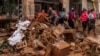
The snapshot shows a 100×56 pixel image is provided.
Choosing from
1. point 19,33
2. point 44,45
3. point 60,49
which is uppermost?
point 19,33

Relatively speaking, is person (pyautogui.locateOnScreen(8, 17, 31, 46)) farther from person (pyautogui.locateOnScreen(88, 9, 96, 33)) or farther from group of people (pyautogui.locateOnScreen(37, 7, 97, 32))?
person (pyautogui.locateOnScreen(88, 9, 96, 33))

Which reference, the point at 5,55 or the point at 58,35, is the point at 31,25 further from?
the point at 5,55

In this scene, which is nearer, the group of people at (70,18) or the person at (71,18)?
the group of people at (70,18)

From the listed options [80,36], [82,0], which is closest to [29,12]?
[80,36]

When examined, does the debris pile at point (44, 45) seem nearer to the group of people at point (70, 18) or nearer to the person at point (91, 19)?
the group of people at point (70, 18)

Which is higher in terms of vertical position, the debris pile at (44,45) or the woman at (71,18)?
the woman at (71,18)

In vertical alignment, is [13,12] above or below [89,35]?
above

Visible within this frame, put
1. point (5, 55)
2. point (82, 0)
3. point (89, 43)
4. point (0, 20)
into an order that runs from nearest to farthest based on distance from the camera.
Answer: point (5, 55)
point (89, 43)
point (0, 20)
point (82, 0)

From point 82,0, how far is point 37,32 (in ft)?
41.7

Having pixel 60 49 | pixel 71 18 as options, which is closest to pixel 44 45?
pixel 60 49

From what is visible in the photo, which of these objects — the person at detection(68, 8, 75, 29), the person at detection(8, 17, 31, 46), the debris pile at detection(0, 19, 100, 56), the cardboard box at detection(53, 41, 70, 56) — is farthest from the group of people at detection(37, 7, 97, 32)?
the cardboard box at detection(53, 41, 70, 56)

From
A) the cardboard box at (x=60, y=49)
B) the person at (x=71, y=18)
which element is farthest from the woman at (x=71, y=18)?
the cardboard box at (x=60, y=49)

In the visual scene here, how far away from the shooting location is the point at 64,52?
43.0 feet

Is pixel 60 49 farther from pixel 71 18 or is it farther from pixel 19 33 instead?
pixel 71 18
